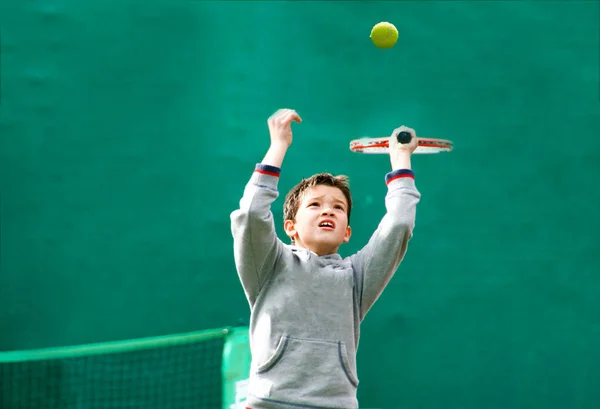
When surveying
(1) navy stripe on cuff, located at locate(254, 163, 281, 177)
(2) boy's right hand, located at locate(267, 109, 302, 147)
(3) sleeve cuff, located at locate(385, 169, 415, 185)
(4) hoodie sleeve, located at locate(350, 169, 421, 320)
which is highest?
(2) boy's right hand, located at locate(267, 109, 302, 147)

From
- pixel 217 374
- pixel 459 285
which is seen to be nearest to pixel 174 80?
pixel 217 374

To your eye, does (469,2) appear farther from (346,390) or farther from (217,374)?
(346,390)

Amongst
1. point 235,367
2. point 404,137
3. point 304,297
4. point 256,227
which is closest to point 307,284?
point 304,297

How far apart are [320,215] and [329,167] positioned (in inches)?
98.0

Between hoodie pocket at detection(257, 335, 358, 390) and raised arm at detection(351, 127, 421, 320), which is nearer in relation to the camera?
hoodie pocket at detection(257, 335, 358, 390)

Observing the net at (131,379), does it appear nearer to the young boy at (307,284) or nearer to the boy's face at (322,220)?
the boy's face at (322,220)

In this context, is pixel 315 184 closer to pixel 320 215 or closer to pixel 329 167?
pixel 320 215

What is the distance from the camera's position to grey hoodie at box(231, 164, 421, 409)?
2.13 m

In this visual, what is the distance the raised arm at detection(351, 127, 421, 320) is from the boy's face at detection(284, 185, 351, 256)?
9cm

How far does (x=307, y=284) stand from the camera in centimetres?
225

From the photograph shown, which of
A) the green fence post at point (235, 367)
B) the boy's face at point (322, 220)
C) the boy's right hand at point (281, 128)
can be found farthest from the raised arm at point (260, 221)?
the green fence post at point (235, 367)

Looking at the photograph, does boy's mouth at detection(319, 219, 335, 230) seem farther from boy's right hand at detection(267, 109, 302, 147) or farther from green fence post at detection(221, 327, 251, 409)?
green fence post at detection(221, 327, 251, 409)

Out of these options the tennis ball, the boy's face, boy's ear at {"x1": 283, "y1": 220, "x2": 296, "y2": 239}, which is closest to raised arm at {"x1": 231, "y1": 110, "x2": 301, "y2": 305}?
the boy's face

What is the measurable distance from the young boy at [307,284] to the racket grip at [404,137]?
0.02 meters
